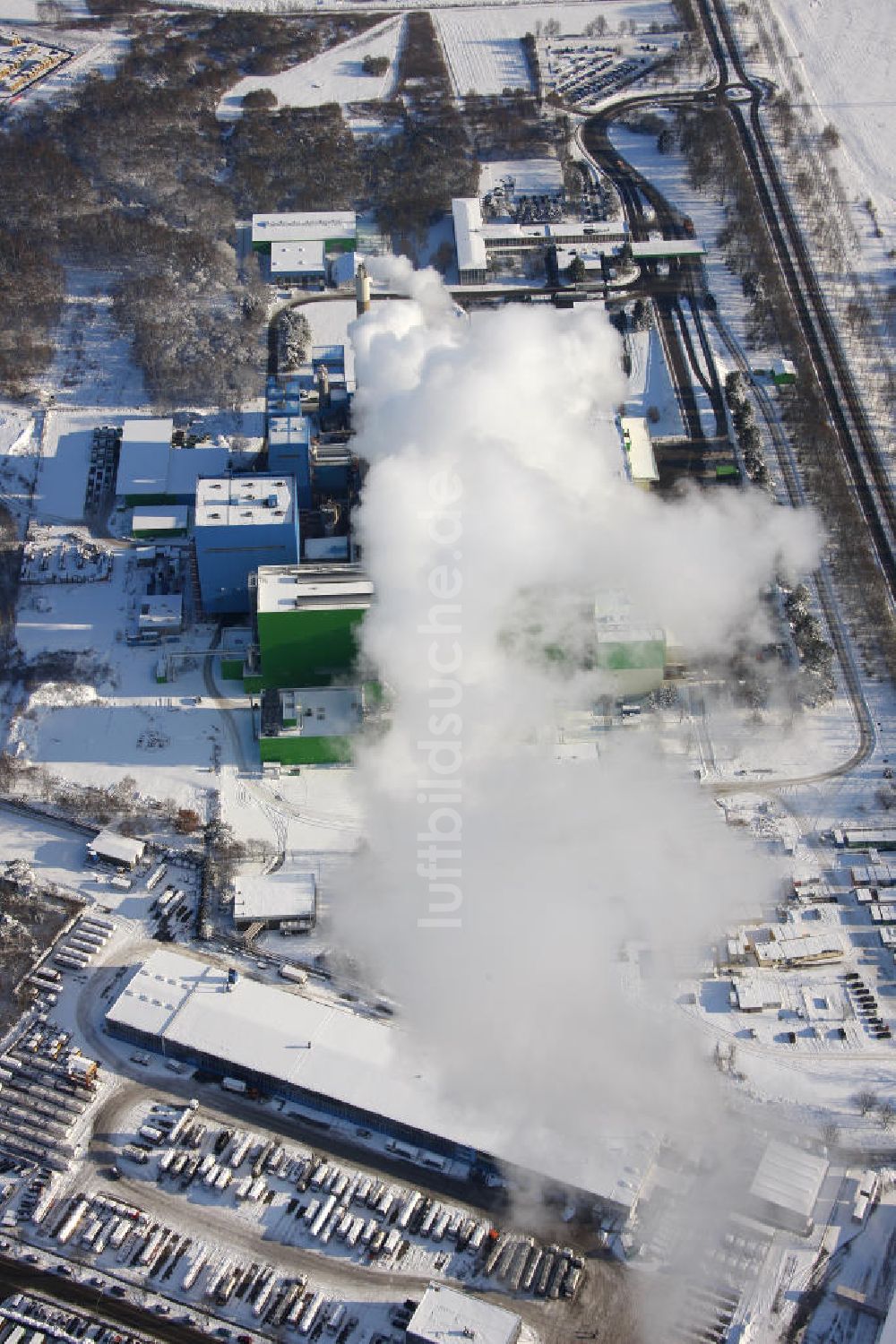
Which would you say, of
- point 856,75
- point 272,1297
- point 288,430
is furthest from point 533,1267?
point 856,75

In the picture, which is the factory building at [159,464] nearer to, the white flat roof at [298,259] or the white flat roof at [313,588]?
the white flat roof at [313,588]

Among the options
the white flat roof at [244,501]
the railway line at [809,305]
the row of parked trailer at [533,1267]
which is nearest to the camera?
the row of parked trailer at [533,1267]

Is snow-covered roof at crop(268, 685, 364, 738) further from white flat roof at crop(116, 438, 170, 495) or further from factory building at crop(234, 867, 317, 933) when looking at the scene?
white flat roof at crop(116, 438, 170, 495)

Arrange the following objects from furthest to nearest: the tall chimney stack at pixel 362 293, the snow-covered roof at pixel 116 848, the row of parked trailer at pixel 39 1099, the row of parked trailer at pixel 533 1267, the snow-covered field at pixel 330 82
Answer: the snow-covered field at pixel 330 82 < the tall chimney stack at pixel 362 293 < the snow-covered roof at pixel 116 848 < the row of parked trailer at pixel 39 1099 < the row of parked trailer at pixel 533 1267

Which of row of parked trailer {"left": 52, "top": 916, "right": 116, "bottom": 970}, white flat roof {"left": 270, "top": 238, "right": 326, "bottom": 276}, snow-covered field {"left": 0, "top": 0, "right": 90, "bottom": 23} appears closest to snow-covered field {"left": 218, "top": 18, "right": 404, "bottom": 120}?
snow-covered field {"left": 0, "top": 0, "right": 90, "bottom": 23}

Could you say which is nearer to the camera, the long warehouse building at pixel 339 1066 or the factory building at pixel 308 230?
the long warehouse building at pixel 339 1066

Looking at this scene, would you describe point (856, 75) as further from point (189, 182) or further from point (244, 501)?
point (244, 501)

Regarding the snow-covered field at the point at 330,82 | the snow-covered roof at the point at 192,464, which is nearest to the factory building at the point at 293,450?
the snow-covered roof at the point at 192,464

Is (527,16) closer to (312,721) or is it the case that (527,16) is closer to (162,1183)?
(312,721)
